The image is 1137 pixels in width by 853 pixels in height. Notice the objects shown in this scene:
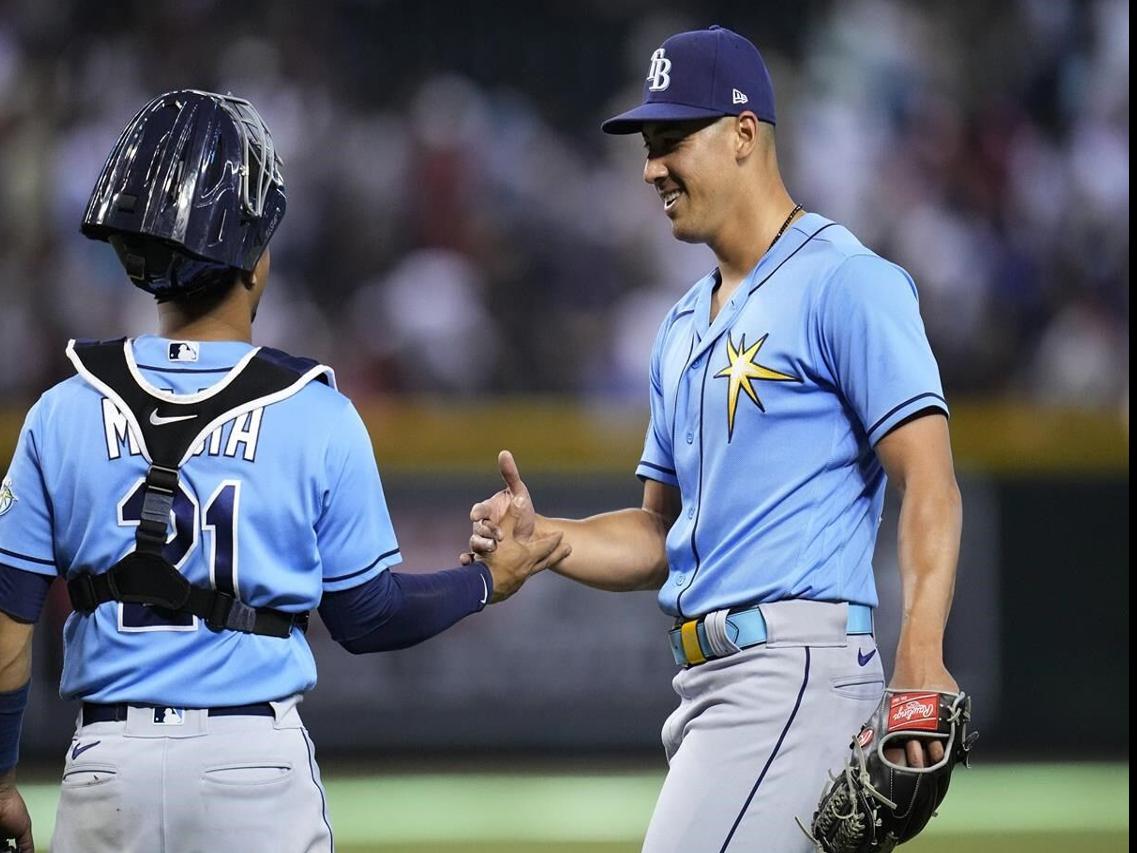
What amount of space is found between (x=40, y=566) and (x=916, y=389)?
176 cm

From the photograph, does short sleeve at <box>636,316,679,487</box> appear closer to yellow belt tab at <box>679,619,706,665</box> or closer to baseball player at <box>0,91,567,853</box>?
yellow belt tab at <box>679,619,706,665</box>

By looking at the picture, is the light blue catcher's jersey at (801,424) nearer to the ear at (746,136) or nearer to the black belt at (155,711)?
the ear at (746,136)

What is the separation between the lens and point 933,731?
3.18 meters

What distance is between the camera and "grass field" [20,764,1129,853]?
7090 mm

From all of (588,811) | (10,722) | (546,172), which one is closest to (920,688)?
(10,722)

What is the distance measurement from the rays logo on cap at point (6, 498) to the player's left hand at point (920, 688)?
5.53 ft

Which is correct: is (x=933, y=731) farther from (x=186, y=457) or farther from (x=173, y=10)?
(x=173, y=10)

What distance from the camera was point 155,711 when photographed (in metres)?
2.90

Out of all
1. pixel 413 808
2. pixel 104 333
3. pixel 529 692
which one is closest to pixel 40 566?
pixel 413 808

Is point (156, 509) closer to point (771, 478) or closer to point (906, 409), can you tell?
point (771, 478)

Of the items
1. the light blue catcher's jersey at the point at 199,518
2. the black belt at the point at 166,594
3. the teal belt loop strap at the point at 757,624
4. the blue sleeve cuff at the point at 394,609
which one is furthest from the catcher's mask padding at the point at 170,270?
the teal belt loop strap at the point at 757,624

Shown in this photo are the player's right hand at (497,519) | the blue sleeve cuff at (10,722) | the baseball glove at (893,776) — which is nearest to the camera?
the blue sleeve cuff at (10,722)

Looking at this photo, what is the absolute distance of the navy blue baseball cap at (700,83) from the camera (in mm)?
3871

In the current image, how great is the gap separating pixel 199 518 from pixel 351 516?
0.28m
